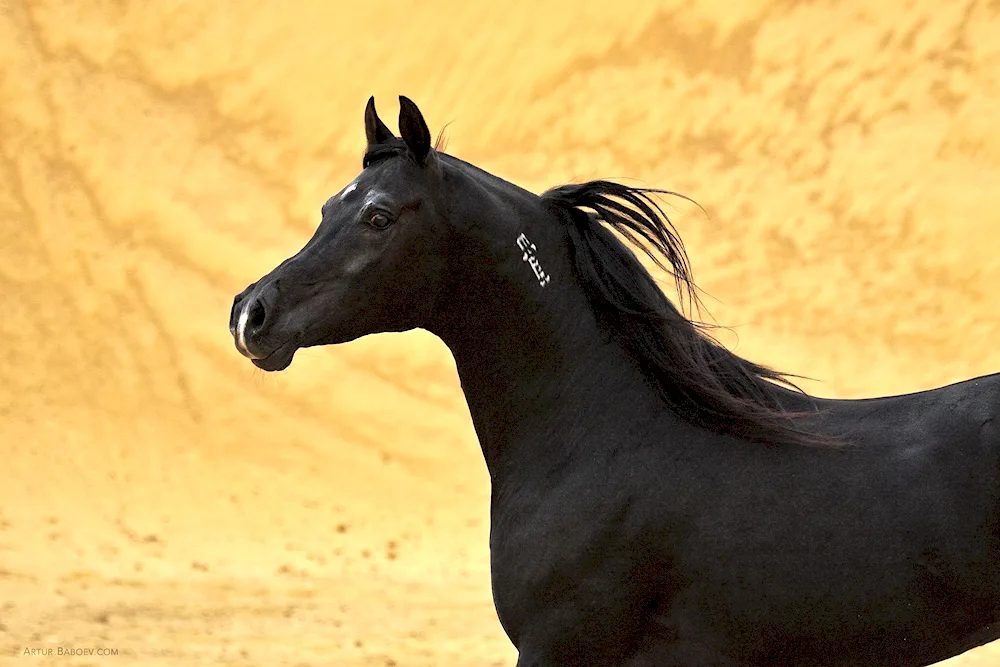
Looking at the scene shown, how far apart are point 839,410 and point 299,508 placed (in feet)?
30.7

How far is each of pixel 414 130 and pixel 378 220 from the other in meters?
0.25

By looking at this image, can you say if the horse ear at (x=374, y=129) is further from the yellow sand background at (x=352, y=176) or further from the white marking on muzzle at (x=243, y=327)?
the yellow sand background at (x=352, y=176)

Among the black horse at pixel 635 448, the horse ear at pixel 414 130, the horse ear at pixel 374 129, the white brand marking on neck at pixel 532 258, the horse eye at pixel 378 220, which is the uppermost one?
the horse ear at pixel 374 129

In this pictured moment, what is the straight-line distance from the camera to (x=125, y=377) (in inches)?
510

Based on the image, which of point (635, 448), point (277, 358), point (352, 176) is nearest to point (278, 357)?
point (277, 358)

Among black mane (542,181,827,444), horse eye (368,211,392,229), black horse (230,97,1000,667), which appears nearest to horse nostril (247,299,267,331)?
black horse (230,97,1000,667)

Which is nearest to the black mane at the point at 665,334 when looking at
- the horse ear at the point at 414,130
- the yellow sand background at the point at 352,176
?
the horse ear at the point at 414,130

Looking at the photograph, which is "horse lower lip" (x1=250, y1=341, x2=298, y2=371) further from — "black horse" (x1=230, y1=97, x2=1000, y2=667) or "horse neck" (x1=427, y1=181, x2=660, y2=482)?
"horse neck" (x1=427, y1=181, x2=660, y2=482)

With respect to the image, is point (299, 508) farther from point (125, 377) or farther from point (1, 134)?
point (1, 134)

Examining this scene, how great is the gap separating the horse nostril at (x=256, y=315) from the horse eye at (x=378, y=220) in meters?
0.34

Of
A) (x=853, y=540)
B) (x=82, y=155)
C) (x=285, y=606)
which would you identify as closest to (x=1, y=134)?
(x=82, y=155)

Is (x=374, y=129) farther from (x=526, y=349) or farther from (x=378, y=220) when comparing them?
(x=526, y=349)

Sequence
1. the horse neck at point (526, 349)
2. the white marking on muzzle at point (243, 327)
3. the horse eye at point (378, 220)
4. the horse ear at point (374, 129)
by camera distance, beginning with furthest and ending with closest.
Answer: the horse ear at point (374, 129) < the horse neck at point (526, 349) < the horse eye at point (378, 220) < the white marking on muzzle at point (243, 327)

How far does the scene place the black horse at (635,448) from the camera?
2859mm
